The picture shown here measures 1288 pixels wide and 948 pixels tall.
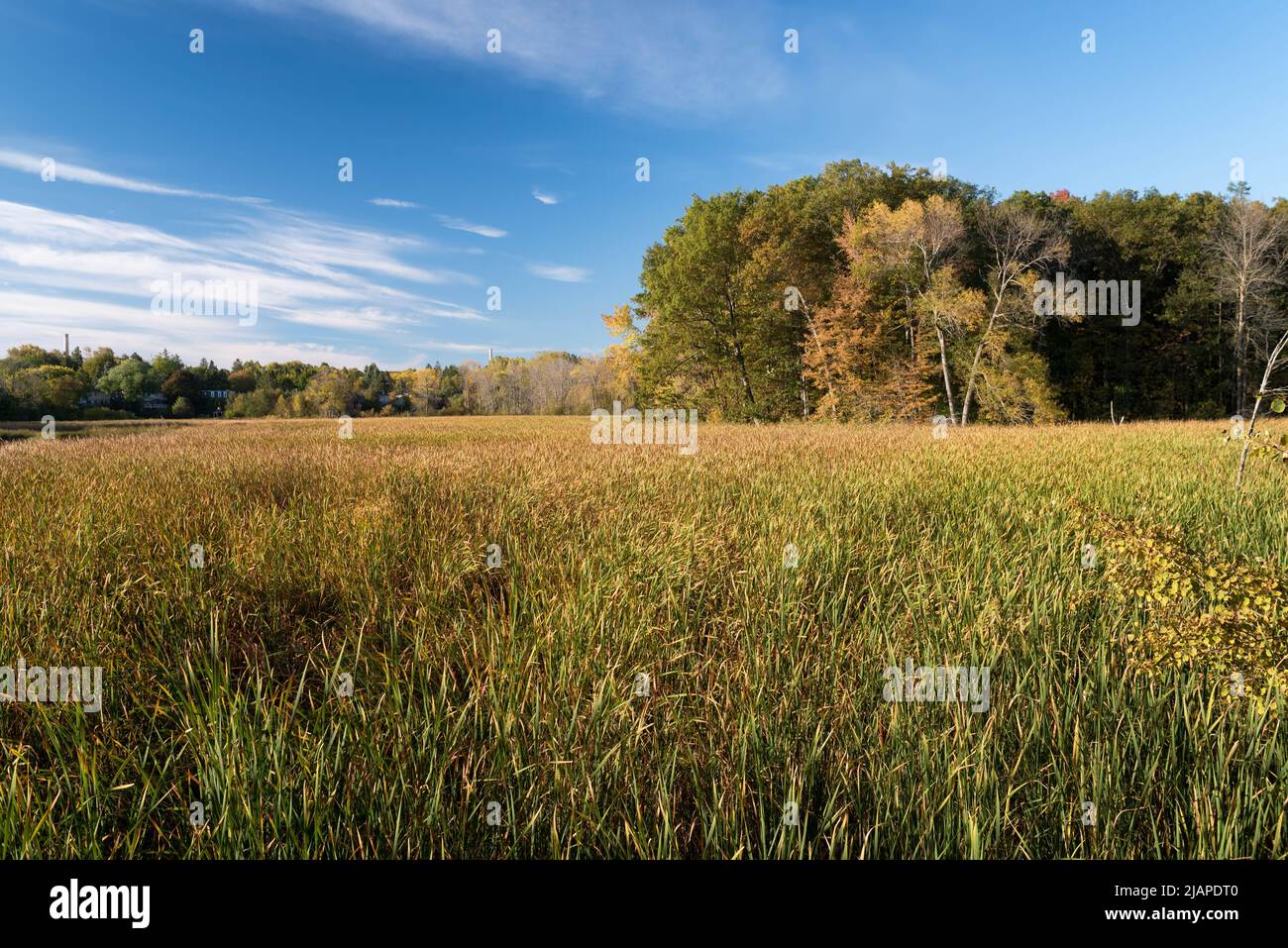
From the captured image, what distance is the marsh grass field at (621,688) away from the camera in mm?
1668

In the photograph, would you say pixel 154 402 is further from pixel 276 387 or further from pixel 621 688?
pixel 621 688

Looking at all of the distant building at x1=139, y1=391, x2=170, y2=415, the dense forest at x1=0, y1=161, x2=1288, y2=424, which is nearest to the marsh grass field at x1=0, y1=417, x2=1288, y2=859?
the dense forest at x1=0, y1=161, x2=1288, y2=424

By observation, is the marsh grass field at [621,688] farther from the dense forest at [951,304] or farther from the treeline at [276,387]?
the treeline at [276,387]

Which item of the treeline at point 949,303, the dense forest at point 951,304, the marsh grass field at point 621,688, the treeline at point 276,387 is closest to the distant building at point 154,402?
the treeline at point 276,387

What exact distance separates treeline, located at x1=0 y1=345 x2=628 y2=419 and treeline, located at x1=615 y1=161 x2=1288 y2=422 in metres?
9.53

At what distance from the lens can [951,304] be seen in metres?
26.0

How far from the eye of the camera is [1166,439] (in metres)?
12.6

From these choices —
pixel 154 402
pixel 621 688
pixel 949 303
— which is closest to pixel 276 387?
pixel 154 402

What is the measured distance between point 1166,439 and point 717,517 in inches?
525

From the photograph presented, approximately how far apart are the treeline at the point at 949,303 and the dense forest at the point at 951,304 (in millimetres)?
124

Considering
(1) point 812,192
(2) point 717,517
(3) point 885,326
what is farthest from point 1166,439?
(1) point 812,192

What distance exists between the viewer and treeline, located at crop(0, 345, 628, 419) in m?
51.9

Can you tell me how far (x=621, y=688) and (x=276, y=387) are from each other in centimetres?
10370
